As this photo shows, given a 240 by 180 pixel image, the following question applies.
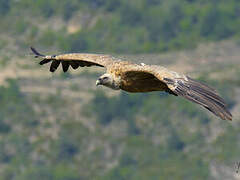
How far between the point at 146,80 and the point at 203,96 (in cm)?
190

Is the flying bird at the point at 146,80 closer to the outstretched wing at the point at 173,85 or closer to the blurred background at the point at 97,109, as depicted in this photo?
the outstretched wing at the point at 173,85

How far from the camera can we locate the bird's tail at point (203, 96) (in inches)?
583

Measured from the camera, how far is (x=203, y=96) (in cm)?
1544

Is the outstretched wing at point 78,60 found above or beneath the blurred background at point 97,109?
beneath

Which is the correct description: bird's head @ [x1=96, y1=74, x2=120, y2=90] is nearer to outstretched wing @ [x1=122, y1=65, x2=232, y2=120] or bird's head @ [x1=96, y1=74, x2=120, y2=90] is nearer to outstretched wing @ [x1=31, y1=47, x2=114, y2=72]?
outstretched wing @ [x1=122, y1=65, x2=232, y2=120]

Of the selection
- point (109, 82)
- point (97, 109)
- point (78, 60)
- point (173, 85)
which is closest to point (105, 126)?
point (97, 109)

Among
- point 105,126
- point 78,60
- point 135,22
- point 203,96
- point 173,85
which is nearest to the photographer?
point 203,96

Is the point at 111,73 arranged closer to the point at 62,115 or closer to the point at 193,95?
the point at 193,95

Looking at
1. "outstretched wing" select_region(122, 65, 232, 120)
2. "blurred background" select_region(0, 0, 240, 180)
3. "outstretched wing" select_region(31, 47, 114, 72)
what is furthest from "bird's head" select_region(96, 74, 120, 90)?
"blurred background" select_region(0, 0, 240, 180)

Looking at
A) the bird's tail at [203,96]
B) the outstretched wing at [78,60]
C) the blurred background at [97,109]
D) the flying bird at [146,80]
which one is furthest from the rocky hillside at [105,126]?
the bird's tail at [203,96]

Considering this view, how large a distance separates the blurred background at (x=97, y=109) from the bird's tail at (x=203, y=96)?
3687 cm

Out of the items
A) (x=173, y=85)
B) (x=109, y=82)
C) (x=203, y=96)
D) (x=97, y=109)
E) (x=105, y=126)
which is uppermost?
(x=97, y=109)

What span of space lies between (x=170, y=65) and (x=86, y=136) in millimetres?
6605

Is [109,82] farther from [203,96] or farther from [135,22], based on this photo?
[135,22]
